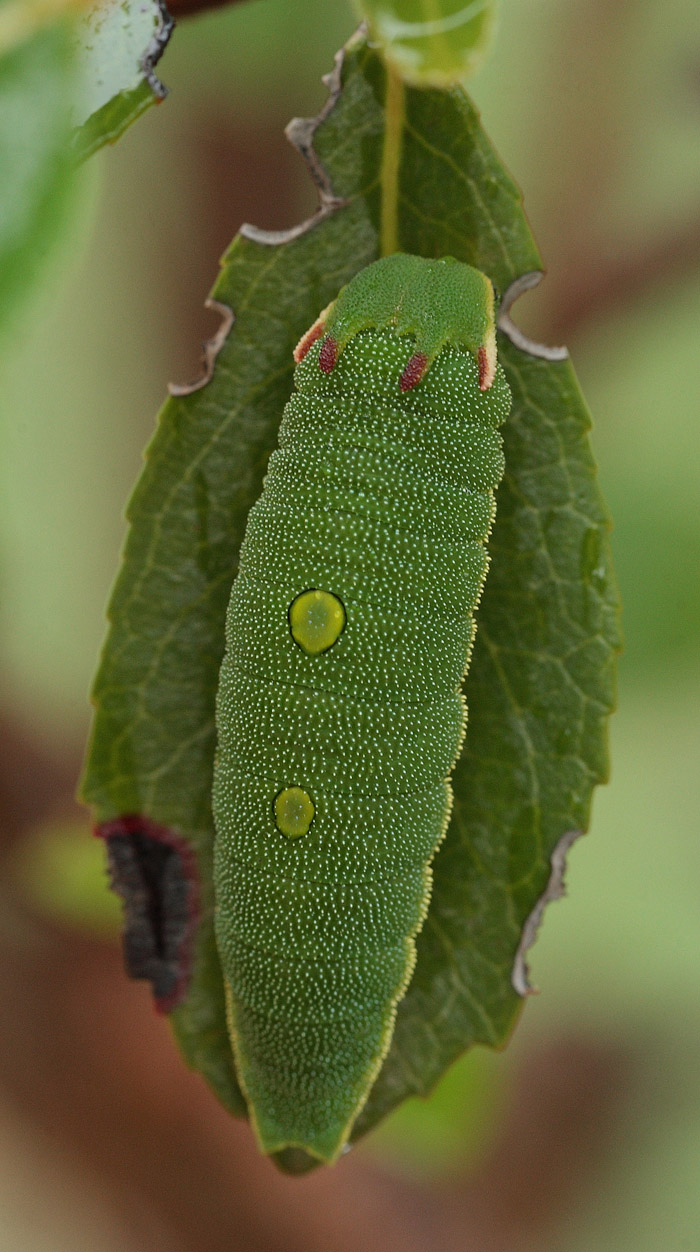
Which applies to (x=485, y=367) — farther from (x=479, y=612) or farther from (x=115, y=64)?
(x=115, y=64)

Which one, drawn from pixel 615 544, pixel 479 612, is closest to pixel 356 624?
pixel 479 612

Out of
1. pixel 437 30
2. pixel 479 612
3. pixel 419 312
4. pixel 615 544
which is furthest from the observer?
pixel 615 544

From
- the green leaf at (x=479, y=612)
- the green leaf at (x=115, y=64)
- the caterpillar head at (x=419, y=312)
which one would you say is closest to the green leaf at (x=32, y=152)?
the green leaf at (x=115, y=64)

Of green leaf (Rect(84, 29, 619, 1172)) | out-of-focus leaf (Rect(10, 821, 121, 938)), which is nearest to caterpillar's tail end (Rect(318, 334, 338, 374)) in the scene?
green leaf (Rect(84, 29, 619, 1172))

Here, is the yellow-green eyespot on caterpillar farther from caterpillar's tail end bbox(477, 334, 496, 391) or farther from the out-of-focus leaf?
the out-of-focus leaf

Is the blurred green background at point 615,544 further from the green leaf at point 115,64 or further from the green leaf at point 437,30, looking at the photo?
the green leaf at point 437,30

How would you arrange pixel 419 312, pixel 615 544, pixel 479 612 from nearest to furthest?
pixel 419 312 → pixel 479 612 → pixel 615 544
